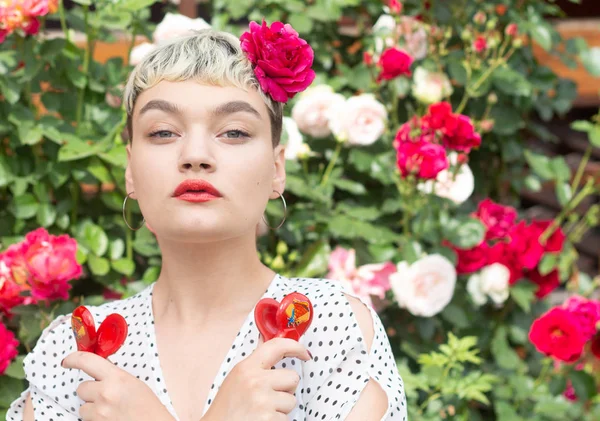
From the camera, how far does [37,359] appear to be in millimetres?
1770

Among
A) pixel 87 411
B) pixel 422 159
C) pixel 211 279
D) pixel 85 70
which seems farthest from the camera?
pixel 85 70

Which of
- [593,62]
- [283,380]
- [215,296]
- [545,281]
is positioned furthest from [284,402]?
[593,62]

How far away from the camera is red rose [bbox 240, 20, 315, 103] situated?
1609 mm

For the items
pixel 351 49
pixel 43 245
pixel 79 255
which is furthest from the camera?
pixel 351 49

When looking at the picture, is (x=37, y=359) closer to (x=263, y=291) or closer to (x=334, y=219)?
(x=263, y=291)

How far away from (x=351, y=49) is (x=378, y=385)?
6.70 feet

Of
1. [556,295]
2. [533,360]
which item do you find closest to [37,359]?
[533,360]

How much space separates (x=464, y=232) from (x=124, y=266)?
110 centimetres

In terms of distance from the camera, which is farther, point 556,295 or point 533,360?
point 556,295

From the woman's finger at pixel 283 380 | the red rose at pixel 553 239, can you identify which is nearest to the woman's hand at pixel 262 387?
the woman's finger at pixel 283 380

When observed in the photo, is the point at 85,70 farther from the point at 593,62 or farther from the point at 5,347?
the point at 593,62

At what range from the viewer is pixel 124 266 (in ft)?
8.28

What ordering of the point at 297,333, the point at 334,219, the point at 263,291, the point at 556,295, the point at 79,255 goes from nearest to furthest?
the point at 297,333 → the point at 263,291 → the point at 79,255 → the point at 334,219 → the point at 556,295

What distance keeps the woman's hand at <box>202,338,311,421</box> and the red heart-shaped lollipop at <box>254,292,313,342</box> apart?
2 centimetres
